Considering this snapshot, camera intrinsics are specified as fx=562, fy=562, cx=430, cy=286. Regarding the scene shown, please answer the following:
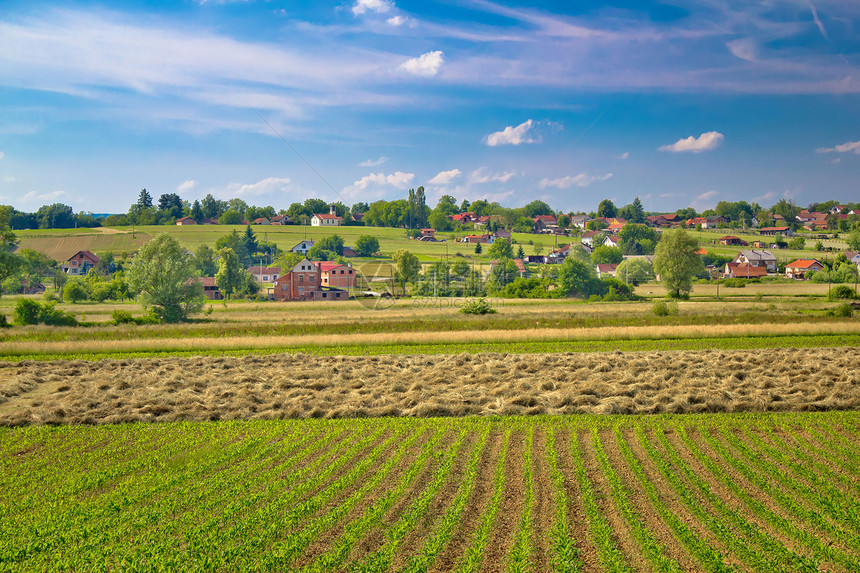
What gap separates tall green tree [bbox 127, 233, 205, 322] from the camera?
44312mm

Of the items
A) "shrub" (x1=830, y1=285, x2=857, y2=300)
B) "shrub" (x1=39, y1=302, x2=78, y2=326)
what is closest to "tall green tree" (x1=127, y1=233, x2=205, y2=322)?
"shrub" (x1=39, y1=302, x2=78, y2=326)

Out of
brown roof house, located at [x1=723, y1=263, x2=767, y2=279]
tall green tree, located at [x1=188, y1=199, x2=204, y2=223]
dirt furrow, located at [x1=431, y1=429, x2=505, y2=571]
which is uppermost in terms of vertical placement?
tall green tree, located at [x1=188, y1=199, x2=204, y2=223]

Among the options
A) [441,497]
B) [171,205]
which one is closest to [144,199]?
[171,205]

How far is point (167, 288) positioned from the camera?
4428 centimetres

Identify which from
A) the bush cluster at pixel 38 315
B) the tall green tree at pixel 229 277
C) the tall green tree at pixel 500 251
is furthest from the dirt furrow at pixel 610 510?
the tall green tree at pixel 500 251

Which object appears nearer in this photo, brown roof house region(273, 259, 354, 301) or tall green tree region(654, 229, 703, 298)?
tall green tree region(654, 229, 703, 298)

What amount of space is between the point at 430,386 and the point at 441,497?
7674 millimetres

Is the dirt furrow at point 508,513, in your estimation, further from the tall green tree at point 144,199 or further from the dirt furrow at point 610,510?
the tall green tree at point 144,199

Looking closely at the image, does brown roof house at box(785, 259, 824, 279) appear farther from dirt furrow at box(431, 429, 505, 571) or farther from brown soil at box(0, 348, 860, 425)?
dirt furrow at box(431, 429, 505, 571)

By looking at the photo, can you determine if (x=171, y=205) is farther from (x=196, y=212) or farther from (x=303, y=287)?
(x=303, y=287)

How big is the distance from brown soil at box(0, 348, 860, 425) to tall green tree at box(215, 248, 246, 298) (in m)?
62.3

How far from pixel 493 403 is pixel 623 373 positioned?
5.00m

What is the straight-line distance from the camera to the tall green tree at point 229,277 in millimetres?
81312

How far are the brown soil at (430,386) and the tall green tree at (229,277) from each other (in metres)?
62.3
